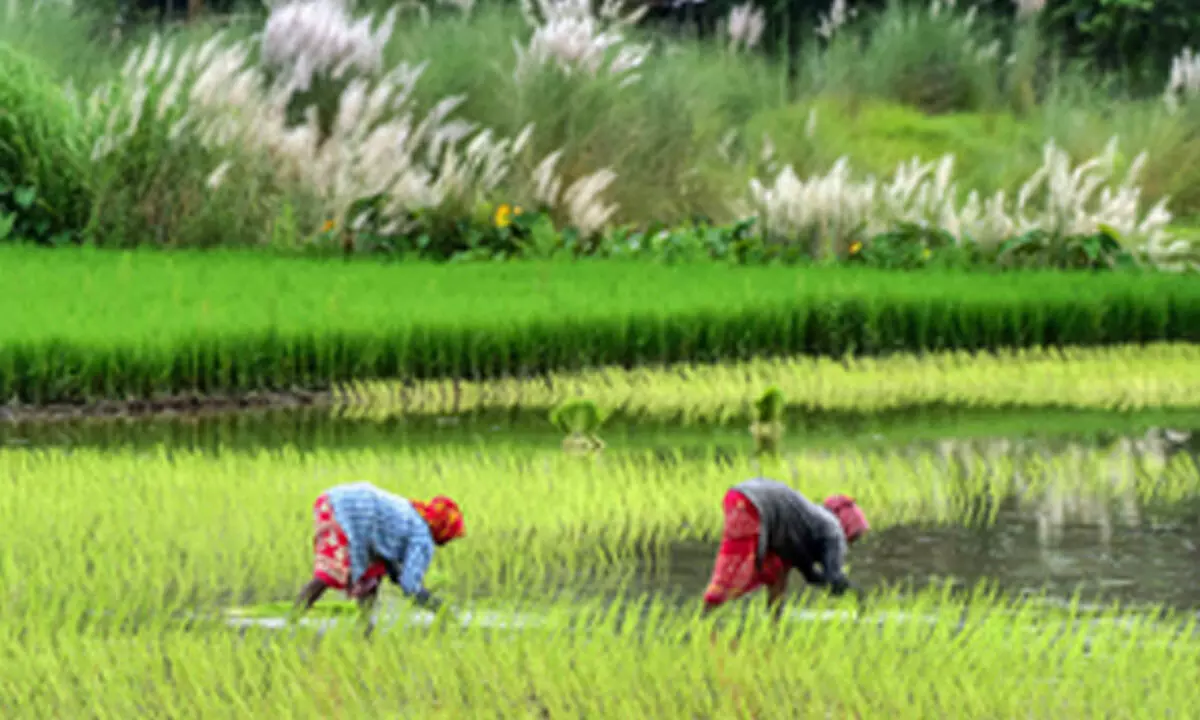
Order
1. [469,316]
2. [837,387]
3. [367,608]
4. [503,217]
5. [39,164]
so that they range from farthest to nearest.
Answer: [503,217] → [39,164] → [469,316] → [837,387] → [367,608]

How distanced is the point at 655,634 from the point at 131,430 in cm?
519

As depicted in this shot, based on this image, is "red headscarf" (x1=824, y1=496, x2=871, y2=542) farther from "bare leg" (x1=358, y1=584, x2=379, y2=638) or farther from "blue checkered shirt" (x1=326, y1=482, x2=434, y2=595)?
"bare leg" (x1=358, y1=584, x2=379, y2=638)

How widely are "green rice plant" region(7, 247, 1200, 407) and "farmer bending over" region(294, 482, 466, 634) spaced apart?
5569 millimetres

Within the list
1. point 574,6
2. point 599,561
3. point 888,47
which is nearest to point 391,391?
point 599,561

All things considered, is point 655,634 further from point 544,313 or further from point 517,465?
point 544,313

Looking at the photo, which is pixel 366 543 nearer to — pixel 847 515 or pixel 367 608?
pixel 367 608

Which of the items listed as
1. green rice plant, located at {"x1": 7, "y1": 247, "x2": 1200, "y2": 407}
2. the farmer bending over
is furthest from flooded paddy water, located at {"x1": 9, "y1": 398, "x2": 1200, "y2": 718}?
green rice plant, located at {"x1": 7, "y1": 247, "x2": 1200, "y2": 407}

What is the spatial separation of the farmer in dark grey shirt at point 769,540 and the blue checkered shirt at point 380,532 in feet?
2.19

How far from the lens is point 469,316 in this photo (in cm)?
1317

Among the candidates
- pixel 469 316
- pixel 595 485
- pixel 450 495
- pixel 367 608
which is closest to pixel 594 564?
pixel 450 495

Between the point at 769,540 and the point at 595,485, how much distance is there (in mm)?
2740

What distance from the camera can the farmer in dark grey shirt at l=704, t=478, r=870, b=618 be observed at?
6039 mm

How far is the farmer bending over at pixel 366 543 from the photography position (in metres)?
6.02

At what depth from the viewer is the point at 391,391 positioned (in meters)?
12.3
